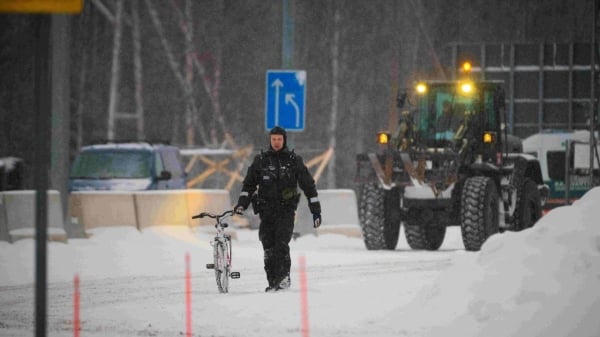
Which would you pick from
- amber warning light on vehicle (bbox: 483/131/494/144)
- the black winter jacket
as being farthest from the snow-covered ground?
amber warning light on vehicle (bbox: 483/131/494/144)

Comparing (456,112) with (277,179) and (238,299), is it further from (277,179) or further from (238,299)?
(238,299)

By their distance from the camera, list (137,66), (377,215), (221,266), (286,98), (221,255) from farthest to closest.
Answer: (137,66) < (377,215) < (286,98) < (221,266) < (221,255)

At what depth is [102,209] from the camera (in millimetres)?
26391

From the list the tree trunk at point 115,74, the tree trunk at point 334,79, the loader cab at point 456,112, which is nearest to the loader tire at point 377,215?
the loader cab at point 456,112

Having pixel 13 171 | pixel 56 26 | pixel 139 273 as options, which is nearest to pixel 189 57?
pixel 13 171

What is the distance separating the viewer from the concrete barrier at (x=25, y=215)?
24516mm

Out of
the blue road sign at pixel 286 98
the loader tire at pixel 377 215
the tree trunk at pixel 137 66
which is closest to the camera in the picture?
the blue road sign at pixel 286 98

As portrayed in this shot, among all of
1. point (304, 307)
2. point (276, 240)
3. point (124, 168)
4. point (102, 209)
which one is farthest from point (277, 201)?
point (124, 168)

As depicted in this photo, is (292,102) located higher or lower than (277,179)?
higher

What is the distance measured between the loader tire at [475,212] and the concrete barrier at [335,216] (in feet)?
15.2

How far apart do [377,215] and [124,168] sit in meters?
5.54

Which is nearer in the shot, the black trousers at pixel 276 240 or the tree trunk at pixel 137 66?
the black trousers at pixel 276 240

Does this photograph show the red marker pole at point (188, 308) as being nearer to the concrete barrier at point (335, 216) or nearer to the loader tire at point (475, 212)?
the loader tire at point (475, 212)

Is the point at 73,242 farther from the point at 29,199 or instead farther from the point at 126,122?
the point at 126,122
